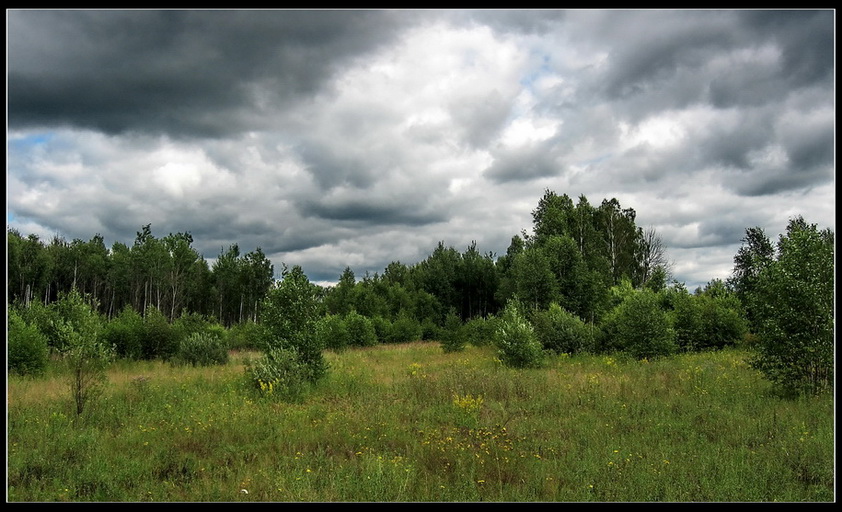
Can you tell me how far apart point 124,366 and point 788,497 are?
25410mm

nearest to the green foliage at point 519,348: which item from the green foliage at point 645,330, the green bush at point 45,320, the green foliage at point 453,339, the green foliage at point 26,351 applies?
the green foliage at point 645,330

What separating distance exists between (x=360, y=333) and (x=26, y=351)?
2754 cm

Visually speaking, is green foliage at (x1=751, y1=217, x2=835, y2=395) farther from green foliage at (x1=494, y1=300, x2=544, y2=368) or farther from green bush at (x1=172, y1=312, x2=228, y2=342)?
green bush at (x1=172, y1=312, x2=228, y2=342)

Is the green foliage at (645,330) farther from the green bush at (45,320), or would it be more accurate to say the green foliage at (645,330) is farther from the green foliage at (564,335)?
the green bush at (45,320)

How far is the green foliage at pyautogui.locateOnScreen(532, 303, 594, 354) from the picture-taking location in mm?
28719

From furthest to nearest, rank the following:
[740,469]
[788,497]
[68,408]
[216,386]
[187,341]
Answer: [187,341], [216,386], [68,408], [740,469], [788,497]

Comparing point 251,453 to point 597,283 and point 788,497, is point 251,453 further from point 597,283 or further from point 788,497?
point 597,283

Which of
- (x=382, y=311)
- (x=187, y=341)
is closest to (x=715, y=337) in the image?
(x=187, y=341)

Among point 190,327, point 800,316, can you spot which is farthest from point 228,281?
point 800,316

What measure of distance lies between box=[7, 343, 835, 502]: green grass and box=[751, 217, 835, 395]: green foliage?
104 centimetres

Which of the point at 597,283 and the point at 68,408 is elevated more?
the point at 597,283

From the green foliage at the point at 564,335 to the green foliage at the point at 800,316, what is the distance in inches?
557

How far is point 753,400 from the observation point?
13492 millimetres

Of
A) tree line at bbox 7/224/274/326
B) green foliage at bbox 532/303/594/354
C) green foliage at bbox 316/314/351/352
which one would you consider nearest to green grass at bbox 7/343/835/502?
green foliage at bbox 532/303/594/354
